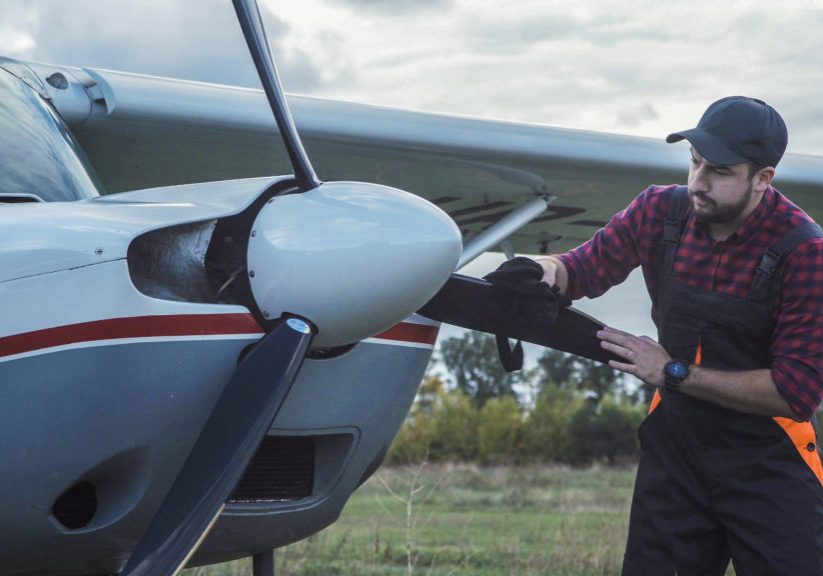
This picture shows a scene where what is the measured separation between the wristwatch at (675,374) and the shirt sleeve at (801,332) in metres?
0.27

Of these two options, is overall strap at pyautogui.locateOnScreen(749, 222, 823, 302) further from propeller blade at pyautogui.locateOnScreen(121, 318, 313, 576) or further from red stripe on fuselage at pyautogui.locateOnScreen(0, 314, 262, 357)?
red stripe on fuselage at pyautogui.locateOnScreen(0, 314, 262, 357)

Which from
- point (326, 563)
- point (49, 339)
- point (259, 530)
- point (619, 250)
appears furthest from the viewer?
point (326, 563)

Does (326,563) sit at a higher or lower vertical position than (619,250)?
lower

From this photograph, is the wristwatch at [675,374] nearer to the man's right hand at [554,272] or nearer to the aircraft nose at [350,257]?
the man's right hand at [554,272]

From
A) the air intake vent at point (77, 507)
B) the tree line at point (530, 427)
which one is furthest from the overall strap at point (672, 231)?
the tree line at point (530, 427)

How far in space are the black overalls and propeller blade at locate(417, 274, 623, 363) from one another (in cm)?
26

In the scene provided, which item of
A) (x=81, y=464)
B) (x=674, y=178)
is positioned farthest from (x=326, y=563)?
(x=81, y=464)

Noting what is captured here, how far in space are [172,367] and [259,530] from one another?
0.80 meters

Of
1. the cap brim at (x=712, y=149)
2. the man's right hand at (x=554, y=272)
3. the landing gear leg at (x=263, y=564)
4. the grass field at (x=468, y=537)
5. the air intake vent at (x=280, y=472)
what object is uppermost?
the cap brim at (x=712, y=149)

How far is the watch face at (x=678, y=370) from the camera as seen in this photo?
376cm

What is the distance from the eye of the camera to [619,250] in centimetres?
414

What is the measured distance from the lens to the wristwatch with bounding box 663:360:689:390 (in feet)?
12.3

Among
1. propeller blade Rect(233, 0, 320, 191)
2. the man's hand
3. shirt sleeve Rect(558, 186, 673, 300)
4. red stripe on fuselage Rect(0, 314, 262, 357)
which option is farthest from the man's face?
red stripe on fuselage Rect(0, 314, 262, 357)

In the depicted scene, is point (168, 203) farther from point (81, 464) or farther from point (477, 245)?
point (477, 245)
